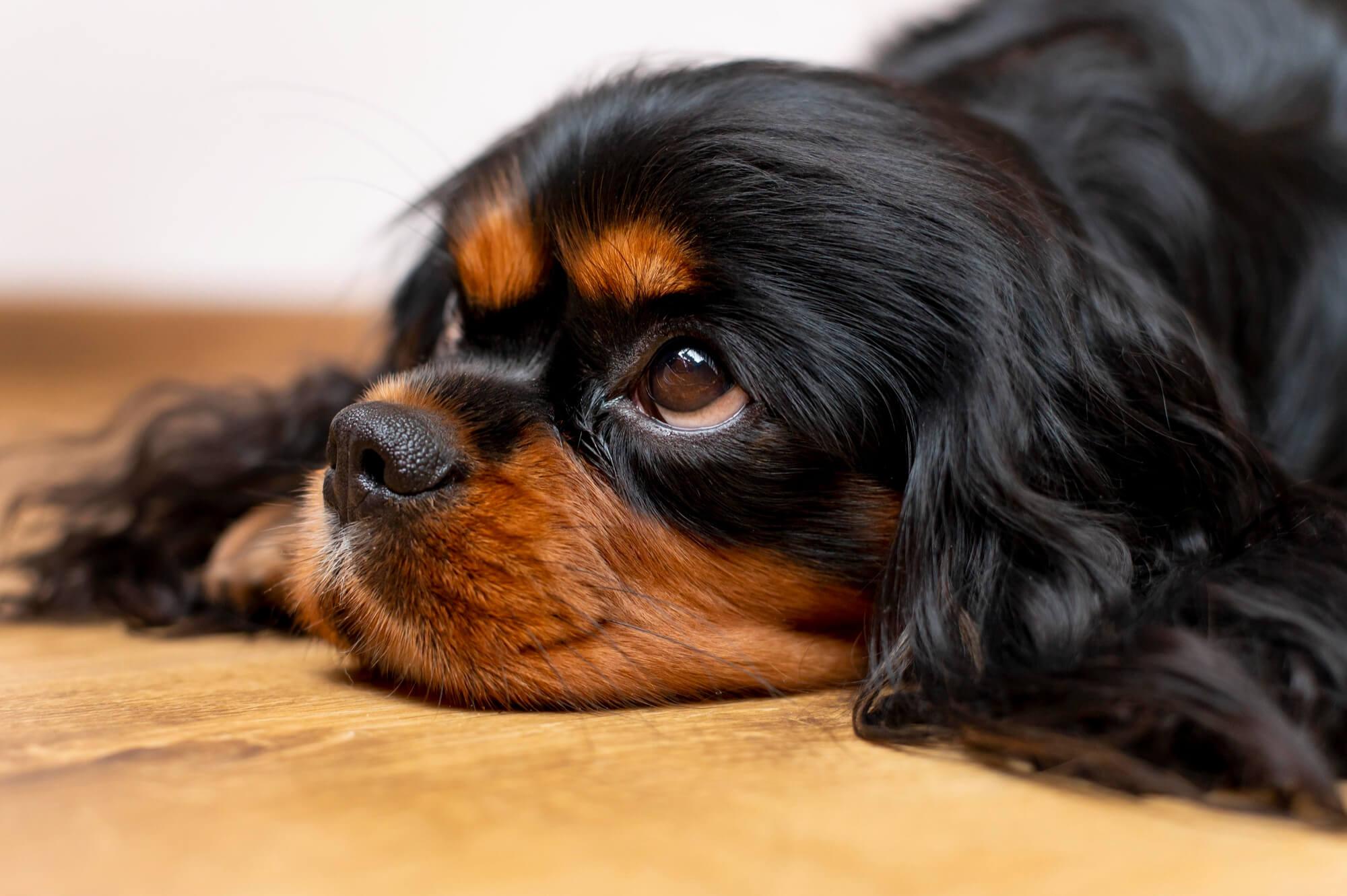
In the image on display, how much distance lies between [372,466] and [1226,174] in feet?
4.99

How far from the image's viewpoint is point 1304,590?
132cm

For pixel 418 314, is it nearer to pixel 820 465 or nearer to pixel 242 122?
pixel 820 465

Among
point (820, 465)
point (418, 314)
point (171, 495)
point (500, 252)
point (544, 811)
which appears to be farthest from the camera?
point (171, 495)

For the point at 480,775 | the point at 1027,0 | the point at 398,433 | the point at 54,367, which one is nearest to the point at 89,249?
→ the point at 54,367

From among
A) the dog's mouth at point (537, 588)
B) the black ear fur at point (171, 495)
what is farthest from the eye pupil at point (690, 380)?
the black ear fur at point (171, 495)

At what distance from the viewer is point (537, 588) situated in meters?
1.38

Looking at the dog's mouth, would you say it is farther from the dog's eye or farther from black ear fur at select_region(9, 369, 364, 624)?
black ear fur at select_region(9, 369, 364, 624)

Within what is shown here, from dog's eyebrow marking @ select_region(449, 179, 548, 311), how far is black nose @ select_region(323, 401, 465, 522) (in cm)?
27

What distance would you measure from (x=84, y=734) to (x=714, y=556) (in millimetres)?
680

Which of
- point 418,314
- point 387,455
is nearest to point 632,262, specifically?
point 387,455

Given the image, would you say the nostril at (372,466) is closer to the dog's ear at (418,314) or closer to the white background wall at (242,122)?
the dog's ear at (418,314)

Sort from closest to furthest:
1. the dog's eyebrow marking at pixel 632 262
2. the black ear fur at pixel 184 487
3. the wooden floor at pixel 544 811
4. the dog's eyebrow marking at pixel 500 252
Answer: the wooden floor at pixel 544 811 → the dog's eyebrow marking at pixel 632 262 → the dog's eyebrow marking at pixel 500 252 → the black ear fur at pixel 184 487

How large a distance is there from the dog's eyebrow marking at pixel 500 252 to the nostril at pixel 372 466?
34 cm

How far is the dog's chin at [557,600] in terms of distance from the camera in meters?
1.38
